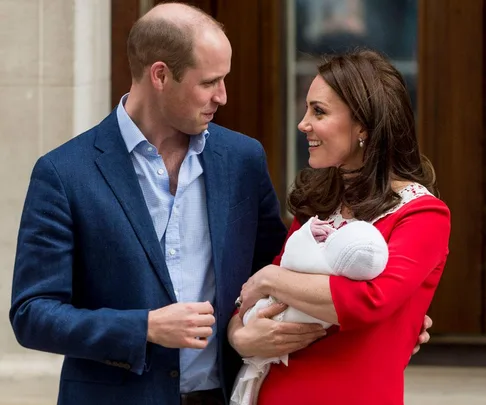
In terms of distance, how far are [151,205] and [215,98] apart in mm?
343

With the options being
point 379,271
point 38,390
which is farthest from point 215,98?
point 38,390

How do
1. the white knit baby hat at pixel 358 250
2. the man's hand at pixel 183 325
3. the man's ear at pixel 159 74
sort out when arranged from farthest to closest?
the man's ear at pixel 159 74, the man's hand at pixel 183 325, the white knit baby hat at pixel 358 250

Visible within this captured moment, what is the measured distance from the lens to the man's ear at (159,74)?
3736mm

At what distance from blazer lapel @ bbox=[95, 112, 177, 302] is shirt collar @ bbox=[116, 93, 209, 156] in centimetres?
2

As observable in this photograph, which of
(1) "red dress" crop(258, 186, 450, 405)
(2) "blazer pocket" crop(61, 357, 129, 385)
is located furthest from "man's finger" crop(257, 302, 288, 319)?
(2) "blazer pocket" crop(61, 357, 129, 385)

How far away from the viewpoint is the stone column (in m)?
5.53

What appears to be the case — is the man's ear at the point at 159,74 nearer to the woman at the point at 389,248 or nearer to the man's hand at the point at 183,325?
the woman at the point at 389,248

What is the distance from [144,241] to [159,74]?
1.52ft

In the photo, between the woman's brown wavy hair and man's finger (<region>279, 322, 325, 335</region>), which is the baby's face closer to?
the woman's brown wavy hair

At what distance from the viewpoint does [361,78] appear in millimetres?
3666

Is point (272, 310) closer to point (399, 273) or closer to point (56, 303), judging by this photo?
point (399, 273)

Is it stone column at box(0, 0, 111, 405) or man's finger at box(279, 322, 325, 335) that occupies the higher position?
stone column at box(0, 0, 111, 405)

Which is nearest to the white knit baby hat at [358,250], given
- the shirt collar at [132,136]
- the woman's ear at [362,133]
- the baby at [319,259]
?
the baby at [319,259]

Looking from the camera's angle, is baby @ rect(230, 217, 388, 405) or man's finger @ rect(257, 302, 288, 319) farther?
man's finger @ rect(257, 302, 288, 319)
